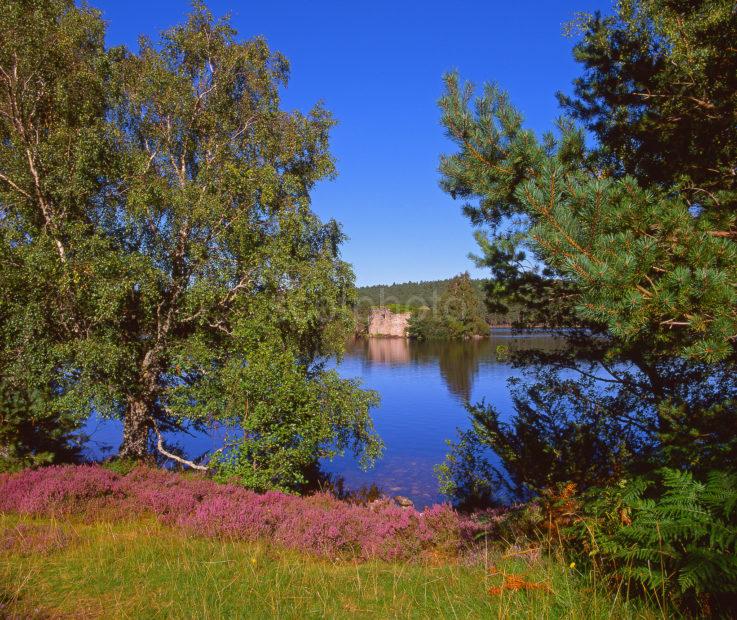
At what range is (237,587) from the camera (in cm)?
464

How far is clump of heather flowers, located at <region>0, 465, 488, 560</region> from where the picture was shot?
26.3 feet

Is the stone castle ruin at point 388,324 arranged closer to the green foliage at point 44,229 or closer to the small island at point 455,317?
the small island at point 455,317

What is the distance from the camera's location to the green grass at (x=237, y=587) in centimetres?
382

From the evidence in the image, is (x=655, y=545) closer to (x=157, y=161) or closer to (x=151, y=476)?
(x=151, y=476)

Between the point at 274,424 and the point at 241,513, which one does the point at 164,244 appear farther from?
the point at 241,513

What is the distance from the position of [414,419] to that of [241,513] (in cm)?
2237

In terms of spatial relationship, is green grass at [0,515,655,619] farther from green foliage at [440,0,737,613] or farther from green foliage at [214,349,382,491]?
green foliage at [214,349,382,491]

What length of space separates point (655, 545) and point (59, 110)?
17.9 m

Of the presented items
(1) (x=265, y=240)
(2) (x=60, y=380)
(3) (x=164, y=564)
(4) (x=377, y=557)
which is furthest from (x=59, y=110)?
(4) (x=377, y=557)

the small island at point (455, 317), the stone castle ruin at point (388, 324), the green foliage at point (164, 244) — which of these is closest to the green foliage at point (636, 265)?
the green foliage at point (164, 244)

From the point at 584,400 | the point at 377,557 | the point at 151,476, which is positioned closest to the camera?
the point at 377,557

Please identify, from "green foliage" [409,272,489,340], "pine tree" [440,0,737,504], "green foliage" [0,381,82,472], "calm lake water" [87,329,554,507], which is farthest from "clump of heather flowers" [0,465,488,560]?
"green foliage" [409,272,489,340]

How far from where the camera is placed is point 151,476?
1173cm

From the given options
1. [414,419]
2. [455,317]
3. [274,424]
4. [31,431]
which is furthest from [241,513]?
[455,317]
